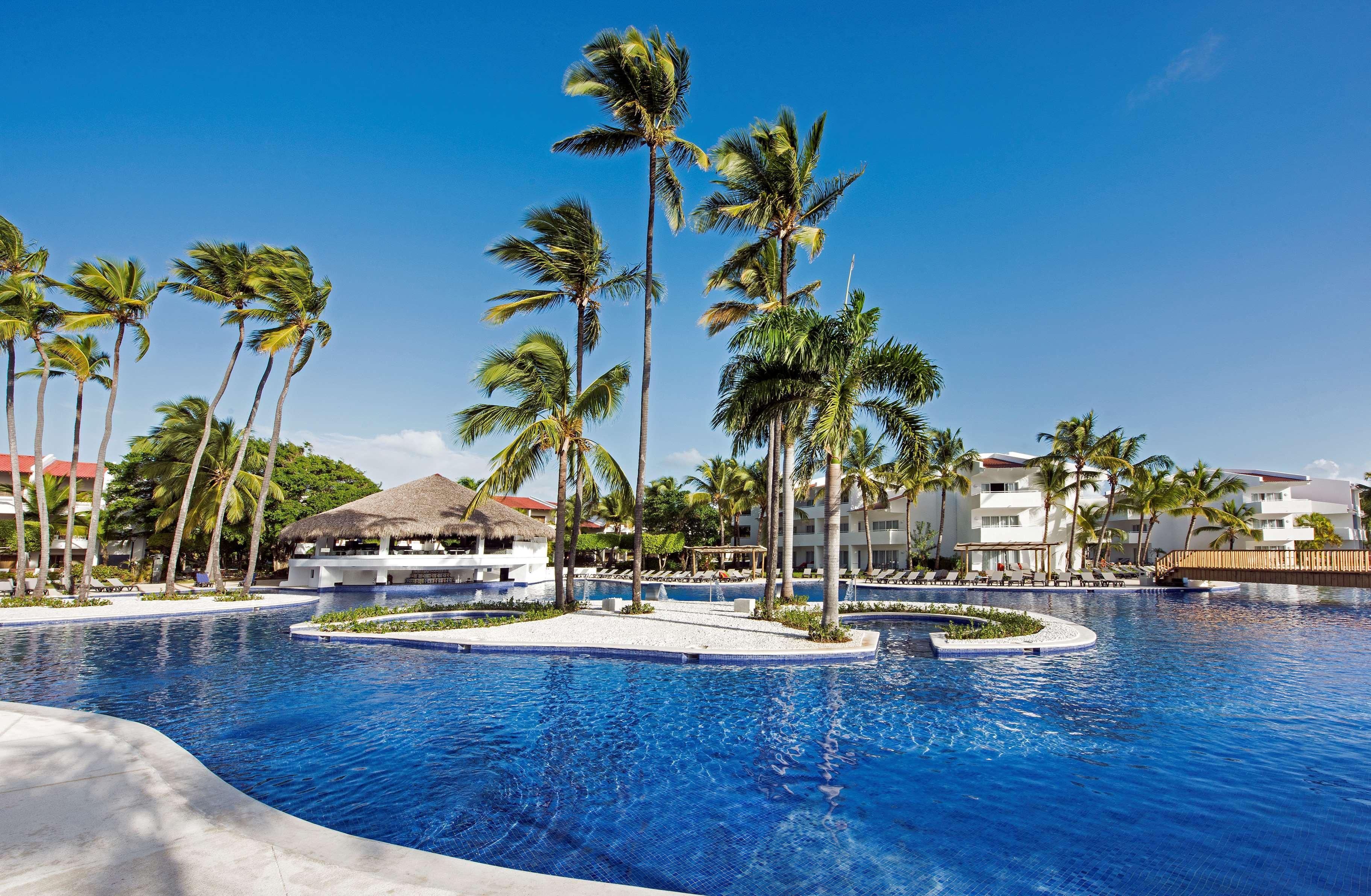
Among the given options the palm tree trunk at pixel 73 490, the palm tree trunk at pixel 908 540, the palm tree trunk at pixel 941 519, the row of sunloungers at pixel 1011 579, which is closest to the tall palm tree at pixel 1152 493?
the row of sunloungers at pixel 1011 579

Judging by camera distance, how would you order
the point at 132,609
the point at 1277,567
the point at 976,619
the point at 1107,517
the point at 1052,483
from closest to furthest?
the point at 976,619, the point at 132,609, the point at 1277,567, the point at 1052,483, the point at 1107,517

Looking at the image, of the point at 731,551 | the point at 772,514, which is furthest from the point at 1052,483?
the point at 772,514

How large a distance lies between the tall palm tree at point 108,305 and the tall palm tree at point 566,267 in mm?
12546

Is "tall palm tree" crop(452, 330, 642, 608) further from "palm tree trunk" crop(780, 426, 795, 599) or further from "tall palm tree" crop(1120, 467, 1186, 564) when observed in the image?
"tall palm tree" crop(1120, 467, 1186, 564)

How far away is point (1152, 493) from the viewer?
146 feet

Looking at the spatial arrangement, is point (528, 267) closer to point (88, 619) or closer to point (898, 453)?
point (898, 453)

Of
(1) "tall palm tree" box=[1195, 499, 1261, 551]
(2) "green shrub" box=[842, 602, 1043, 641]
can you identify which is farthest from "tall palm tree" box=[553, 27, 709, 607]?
(1) "tall palm tree" box=[1195, 499, 1261, 551]

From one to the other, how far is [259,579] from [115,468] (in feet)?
30.7

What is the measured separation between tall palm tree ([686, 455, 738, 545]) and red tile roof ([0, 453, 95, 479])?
1652 inches

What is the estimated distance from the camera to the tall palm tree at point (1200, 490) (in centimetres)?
4475

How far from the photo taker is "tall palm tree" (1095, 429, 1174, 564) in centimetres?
4062

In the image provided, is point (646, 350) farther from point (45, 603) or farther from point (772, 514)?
point (45, 603)

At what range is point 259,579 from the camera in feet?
123

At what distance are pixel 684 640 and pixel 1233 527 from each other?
162ft
